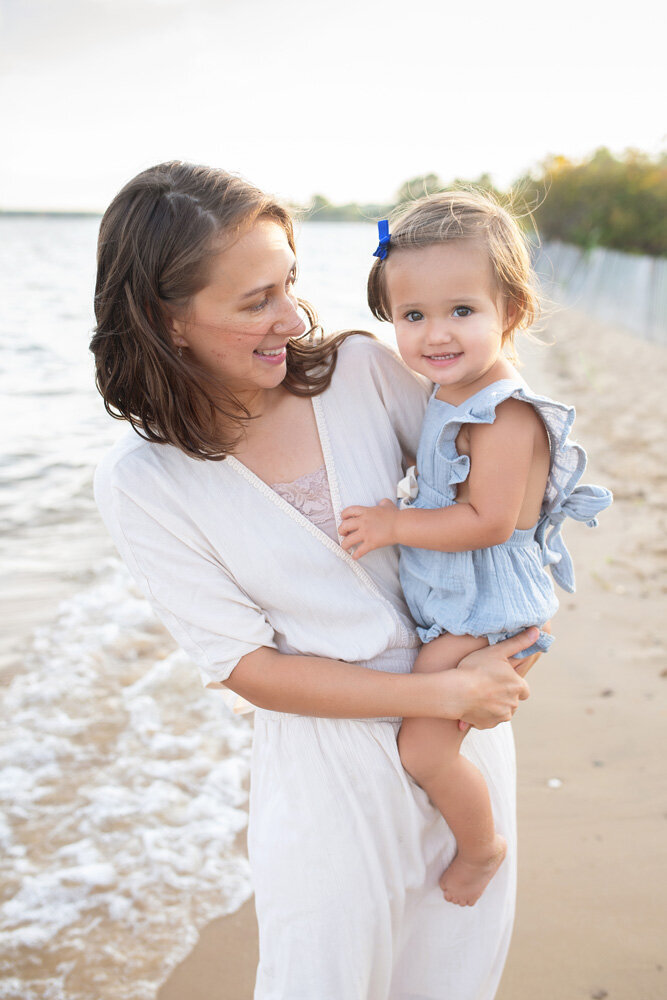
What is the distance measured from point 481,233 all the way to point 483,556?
68 cm

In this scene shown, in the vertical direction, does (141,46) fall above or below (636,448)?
above

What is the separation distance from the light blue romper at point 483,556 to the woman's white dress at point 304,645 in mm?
89

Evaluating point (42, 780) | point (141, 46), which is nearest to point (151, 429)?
point (42, 780)

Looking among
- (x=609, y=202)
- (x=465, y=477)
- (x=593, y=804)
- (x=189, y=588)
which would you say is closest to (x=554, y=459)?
(x=465, y=477)

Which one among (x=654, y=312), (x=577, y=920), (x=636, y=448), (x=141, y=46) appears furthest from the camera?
(x=141, y=46)

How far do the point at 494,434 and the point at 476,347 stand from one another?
0.19 meters

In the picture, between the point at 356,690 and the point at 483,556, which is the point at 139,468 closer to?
the point at 356,690

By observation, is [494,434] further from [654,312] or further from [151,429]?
[654,312]

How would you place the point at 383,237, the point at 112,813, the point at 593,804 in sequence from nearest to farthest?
1. the point at 383,237
2. the point at 593,804
3. the point at 112,813

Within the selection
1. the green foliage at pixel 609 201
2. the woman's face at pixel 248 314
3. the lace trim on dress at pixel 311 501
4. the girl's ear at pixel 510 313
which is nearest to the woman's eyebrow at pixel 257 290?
the woman's face at pixel 248 314

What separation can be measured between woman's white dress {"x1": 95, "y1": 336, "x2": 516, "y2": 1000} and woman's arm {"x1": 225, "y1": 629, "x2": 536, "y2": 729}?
0.05 m

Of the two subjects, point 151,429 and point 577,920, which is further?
point 577,920

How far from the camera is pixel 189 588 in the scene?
154 centimetres

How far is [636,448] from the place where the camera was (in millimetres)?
8047
